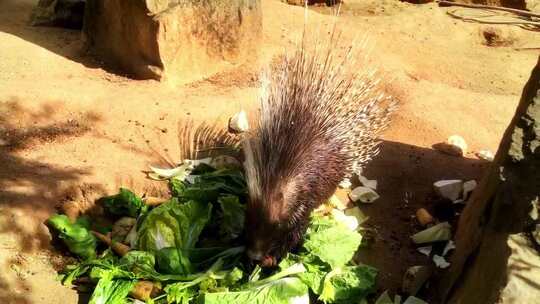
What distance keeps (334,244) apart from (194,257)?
2.04 feet

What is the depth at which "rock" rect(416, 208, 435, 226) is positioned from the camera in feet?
9.25

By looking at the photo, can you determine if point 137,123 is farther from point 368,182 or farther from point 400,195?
point 400,195

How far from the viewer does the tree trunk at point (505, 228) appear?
1619mm

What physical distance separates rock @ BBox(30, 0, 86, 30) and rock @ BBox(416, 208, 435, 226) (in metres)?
2.69

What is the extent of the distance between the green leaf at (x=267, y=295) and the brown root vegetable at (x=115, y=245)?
1.48 ft

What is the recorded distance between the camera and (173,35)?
11.2 feet

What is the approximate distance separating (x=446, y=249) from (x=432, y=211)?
33 centimetres

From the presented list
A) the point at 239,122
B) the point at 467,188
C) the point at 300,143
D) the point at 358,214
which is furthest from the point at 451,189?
the point at 239,122

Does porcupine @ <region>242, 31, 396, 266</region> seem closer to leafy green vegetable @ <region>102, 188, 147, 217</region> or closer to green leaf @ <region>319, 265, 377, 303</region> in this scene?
green leaf @ <region>319, 265, 377, 303</region>

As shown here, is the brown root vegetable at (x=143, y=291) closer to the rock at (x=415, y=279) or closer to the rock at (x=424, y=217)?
the rock at (x=415, y=279)

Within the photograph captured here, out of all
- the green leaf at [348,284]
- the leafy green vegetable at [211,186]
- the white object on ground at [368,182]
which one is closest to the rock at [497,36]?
the white object on ground at [368,182]

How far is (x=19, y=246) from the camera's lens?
245cm

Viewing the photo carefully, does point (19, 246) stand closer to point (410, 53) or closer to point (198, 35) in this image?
point (198, 35)

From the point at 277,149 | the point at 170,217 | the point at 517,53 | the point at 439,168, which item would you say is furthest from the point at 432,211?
the point at 517,53
